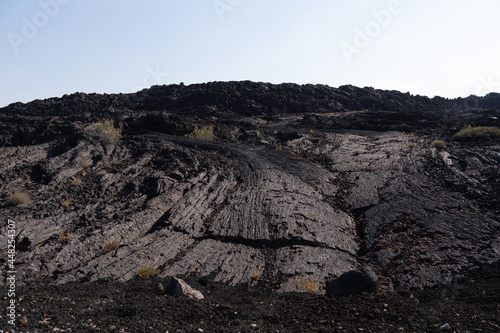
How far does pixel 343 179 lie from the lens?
52.1 ft

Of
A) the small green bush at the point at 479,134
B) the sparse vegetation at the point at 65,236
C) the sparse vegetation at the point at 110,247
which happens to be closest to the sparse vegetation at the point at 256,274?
the sparse vegetation at the point at 110,247

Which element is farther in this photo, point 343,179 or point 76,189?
point 343,179

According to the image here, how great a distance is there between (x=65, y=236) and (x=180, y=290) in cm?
432

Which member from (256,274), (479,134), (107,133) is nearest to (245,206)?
(256,274)

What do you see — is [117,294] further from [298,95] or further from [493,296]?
[298,95]

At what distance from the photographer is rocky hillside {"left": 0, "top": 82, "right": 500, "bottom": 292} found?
8742 millimetres

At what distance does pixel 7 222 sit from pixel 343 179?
13.0 meters

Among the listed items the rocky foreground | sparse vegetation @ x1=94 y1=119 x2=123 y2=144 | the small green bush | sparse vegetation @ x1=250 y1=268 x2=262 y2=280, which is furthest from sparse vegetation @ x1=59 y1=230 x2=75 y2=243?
the small green bush

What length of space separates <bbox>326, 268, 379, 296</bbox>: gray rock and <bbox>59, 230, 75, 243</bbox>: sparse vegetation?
6.90 m

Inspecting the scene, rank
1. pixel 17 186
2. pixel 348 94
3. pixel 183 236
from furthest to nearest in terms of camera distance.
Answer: pixel 348 94 → pixel 17 186 → pixel 183 236

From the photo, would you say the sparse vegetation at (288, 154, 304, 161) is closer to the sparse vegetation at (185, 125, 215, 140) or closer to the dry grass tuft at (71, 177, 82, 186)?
the sparse vegetation at (185, 125, 215, 140)

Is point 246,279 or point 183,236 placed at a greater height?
point 183,236

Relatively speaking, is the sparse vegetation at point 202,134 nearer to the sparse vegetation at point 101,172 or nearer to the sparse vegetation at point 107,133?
the sparse vegetation at point 107,133

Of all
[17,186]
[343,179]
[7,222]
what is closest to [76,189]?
[17,186]
